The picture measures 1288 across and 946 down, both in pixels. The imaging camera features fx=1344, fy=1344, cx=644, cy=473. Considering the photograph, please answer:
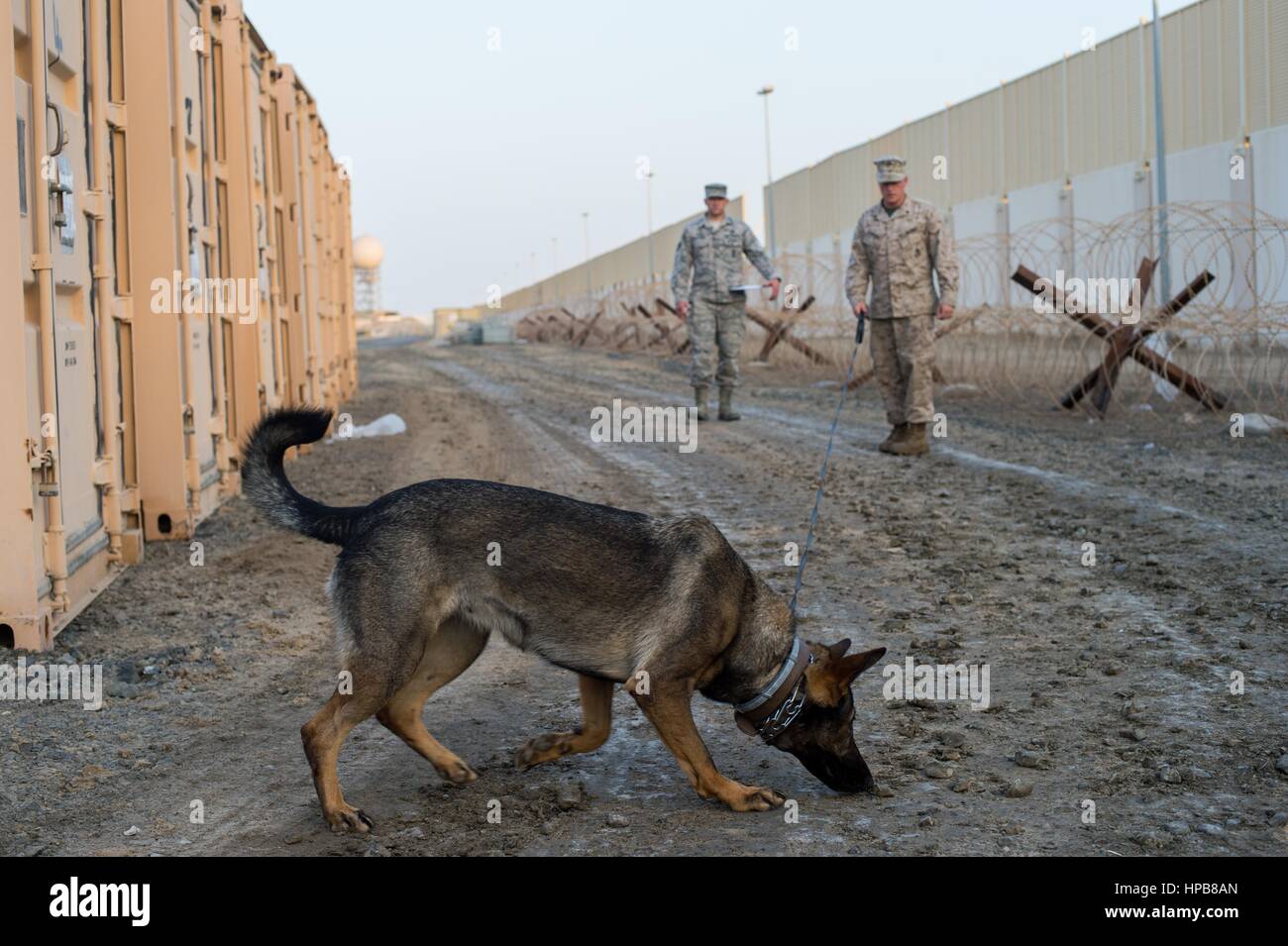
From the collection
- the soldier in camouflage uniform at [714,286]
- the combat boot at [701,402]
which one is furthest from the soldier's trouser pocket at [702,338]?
the combat boot at [701,402]

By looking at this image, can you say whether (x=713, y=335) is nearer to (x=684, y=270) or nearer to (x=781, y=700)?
(x=684, y=270)

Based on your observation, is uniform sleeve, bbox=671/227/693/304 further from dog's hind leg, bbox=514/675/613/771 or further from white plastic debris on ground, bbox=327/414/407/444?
dog's hind leg, bbox=514/675/613/771

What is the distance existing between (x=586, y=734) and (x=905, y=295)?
7627mm

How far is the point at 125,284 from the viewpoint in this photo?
734 cm

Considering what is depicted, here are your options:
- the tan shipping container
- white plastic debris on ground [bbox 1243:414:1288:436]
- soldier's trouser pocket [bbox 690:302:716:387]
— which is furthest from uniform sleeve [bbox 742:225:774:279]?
the tan shipping container

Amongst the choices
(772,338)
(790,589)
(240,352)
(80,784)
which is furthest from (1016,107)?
(80,784)

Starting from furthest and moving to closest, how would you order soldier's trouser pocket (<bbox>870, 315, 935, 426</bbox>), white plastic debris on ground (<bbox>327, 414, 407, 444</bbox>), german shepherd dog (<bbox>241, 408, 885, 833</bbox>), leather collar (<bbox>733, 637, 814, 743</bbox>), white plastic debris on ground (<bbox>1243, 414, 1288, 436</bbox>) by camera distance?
white plastic debris on ground (<bbox>327, 414, 407, 444</bbox>), white plastic debris on ground (<bbox>1243, 414, 1288, 436</bbox>), soldier's trouser pocket (<bbox>870, 315, 935, 426</bbox>), leather collar (<bbox>733, 637, 814, 743</bbox>), german shepherd dog (<bbox>241, 408, 885, 833</bbox>)

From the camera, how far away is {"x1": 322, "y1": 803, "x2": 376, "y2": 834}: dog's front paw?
145 inches

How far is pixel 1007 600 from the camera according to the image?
6.18 m

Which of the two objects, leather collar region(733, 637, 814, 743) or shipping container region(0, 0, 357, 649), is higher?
shipping container region(0, 0, 357, 649)

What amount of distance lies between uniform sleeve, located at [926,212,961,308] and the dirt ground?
72.2 inches

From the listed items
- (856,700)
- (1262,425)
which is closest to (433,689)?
(856,700)

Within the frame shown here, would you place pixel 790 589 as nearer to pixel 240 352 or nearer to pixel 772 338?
pixel 240 352

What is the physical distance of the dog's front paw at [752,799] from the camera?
12.6 ft
